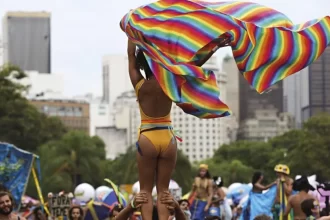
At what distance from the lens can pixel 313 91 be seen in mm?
164500

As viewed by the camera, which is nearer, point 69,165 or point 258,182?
point 258,182

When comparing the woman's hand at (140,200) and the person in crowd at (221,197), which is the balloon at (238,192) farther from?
the woman's hand at (140,200)

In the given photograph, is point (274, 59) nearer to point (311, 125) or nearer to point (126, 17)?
point (126, 17)

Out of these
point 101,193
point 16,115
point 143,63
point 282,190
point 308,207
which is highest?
point 143,63

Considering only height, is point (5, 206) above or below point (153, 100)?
below

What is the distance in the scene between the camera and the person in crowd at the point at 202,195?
844 inches

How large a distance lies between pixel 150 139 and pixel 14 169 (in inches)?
547

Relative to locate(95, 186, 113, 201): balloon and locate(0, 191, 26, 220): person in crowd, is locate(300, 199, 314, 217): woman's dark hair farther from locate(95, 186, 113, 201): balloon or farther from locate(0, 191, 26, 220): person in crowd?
locate(95, 186, 113, 201): balloon

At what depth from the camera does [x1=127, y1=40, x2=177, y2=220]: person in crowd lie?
12586mm

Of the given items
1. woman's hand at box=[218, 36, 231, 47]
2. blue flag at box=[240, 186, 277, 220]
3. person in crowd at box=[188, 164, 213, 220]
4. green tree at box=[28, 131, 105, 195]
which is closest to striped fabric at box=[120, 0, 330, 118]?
woman's hand at box=[218, 36, 231, 47]

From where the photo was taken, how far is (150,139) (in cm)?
1264

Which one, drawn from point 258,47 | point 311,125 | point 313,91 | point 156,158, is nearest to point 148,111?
point 156,158

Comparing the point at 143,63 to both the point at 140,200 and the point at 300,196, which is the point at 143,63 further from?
the point at 300,196

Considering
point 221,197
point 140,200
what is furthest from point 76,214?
point 140,200
